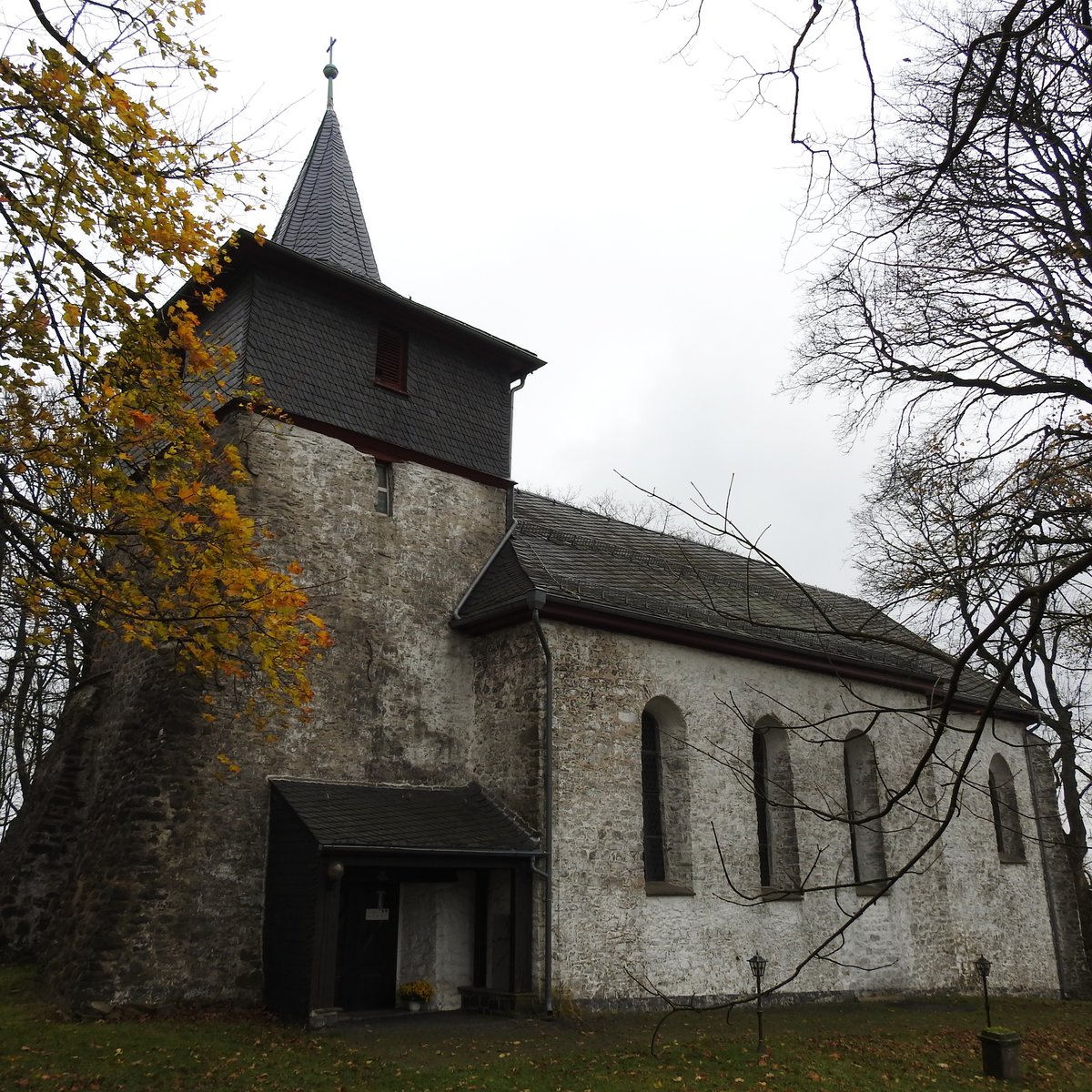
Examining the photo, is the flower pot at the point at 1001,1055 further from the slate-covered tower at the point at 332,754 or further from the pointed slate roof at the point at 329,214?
the pointed slate roof at the point at 329,214

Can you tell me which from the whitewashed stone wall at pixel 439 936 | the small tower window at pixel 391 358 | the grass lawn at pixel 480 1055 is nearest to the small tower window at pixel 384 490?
the small tower window at pixel 391 358

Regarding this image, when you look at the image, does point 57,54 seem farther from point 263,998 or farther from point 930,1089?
point 930,1089

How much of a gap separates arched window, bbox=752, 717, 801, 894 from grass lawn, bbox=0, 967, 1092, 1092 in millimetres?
2578

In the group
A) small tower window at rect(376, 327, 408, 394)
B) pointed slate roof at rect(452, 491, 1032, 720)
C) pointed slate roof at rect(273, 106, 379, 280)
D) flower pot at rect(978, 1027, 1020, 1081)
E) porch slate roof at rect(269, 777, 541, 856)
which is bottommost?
flower pot at rect(978, 1027, 1020, 1081)

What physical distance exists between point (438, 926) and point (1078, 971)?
14.3m

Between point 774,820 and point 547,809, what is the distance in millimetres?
4926

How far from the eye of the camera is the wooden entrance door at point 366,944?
12.4 m

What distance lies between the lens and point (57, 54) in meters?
6.42

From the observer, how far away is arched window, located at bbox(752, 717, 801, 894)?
51.4 feet

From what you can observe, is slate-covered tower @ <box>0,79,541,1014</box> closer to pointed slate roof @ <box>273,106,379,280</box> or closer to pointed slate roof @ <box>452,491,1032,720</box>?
pointed slate roof @ <box>273,106,379,280</box>

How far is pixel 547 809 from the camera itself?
12953 mm

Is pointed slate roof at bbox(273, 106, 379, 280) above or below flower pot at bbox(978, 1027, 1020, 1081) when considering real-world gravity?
above

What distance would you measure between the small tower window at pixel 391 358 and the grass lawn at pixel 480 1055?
9.33m

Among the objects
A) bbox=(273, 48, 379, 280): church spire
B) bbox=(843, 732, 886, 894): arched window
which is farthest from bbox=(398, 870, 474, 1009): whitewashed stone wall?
bbox=(273, 48, 379, 280): church spire
